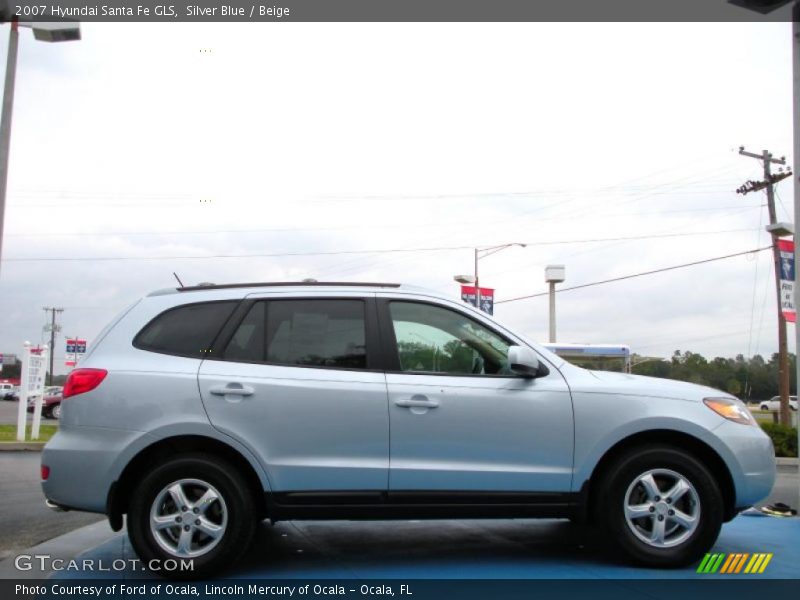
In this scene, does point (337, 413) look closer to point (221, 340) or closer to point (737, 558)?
point (221, 340)

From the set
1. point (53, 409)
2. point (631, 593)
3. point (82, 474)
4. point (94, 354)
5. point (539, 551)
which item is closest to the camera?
point (631, 593)

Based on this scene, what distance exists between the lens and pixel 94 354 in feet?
15.9

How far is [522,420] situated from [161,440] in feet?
7.37

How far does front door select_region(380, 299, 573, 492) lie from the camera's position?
4.65m

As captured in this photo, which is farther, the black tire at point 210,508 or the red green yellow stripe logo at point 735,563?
the red green yellow stripe logo at point 735,563

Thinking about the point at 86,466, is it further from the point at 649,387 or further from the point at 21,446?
the point at 21,446

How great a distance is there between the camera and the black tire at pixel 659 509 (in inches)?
185

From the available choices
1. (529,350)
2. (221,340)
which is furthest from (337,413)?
(529,350)

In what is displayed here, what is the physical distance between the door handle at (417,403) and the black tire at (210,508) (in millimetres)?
1092

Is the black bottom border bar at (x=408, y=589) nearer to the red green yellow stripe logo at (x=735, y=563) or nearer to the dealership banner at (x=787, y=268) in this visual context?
the red green yellow stripe logo at (x=735, y=563)

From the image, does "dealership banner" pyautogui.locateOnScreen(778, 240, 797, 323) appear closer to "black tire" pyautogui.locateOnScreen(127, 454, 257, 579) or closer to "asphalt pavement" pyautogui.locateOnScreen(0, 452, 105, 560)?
"black tire" pyautogui.locateOnScreen(127, 454, 257, 579)

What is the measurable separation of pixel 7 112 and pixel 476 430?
9.26 m

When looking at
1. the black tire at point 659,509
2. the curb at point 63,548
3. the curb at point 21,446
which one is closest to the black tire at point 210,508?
the curb at point 63,548

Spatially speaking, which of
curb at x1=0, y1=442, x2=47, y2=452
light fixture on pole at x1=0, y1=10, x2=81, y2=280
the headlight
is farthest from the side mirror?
curb at x1=0, y1=442, x2=47, y2=452
